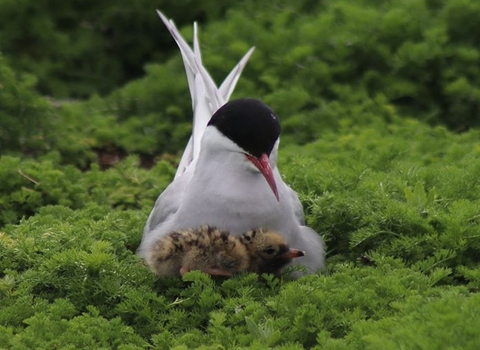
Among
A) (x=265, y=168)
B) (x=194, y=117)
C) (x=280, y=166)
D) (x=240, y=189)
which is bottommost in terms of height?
(x=280, y=166)

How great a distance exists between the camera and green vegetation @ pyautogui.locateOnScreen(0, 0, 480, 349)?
501cm

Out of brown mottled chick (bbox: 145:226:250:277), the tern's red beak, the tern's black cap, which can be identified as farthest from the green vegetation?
the tern's black cap

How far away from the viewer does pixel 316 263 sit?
5676mm

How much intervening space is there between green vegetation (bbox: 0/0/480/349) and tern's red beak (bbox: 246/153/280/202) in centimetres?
46

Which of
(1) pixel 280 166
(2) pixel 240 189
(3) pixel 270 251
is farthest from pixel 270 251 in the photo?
(1) pixel 280 166

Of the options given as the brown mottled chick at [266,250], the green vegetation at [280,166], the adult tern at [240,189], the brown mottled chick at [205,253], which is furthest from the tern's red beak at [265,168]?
the green vegetation at [280,166]

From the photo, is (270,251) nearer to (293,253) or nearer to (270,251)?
(270,251)

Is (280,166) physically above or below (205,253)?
below

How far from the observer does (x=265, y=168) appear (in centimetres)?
552

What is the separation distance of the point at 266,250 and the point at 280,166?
1.91 m

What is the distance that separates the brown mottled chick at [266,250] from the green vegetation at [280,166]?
4.8 inches

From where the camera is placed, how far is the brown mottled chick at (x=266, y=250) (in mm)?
5398

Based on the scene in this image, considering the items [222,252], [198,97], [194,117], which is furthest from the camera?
[198,97]

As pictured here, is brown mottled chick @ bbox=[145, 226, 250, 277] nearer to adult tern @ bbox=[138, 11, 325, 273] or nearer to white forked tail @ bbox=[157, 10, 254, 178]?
adult tern @ bbox=[138, 11, 325, 273]
